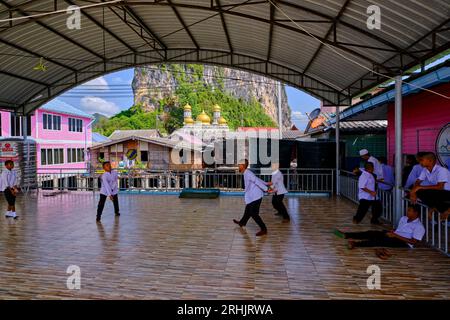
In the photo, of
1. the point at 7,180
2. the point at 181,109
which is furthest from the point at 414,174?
the point at 181,109

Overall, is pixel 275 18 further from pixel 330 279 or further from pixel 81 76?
pixel 81 76

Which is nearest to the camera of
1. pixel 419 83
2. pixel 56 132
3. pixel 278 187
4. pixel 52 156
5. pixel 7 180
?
pixel 419 83

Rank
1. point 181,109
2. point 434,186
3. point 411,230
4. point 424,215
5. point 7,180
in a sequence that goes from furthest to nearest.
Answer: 1. point 181,109
2. point 7,180
3. point 424,215
4. point 411,230
5. point 434,186

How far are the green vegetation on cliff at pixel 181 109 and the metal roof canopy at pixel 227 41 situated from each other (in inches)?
2172

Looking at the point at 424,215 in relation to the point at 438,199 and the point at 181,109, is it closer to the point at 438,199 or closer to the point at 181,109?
the point at 438,199

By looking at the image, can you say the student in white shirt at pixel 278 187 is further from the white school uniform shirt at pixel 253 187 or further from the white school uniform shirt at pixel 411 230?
the white school uniform shirt at pixel 411 230

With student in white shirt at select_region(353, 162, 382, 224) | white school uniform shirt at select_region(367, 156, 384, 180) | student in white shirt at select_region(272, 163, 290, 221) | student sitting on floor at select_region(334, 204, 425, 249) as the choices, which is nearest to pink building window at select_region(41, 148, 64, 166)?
student in white shirt at select_region(272, 163, 290, 221)

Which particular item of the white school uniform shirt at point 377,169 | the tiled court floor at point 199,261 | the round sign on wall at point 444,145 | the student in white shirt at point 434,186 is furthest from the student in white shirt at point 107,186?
the round sign on wall at point 444,145

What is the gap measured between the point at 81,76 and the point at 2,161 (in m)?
4.89

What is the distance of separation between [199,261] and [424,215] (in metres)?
5.63

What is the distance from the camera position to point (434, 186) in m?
6.14

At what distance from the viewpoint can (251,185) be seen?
781 centimetres

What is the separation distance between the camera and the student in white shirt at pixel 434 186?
20.1 feet

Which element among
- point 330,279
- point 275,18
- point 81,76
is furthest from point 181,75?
point 330,279
